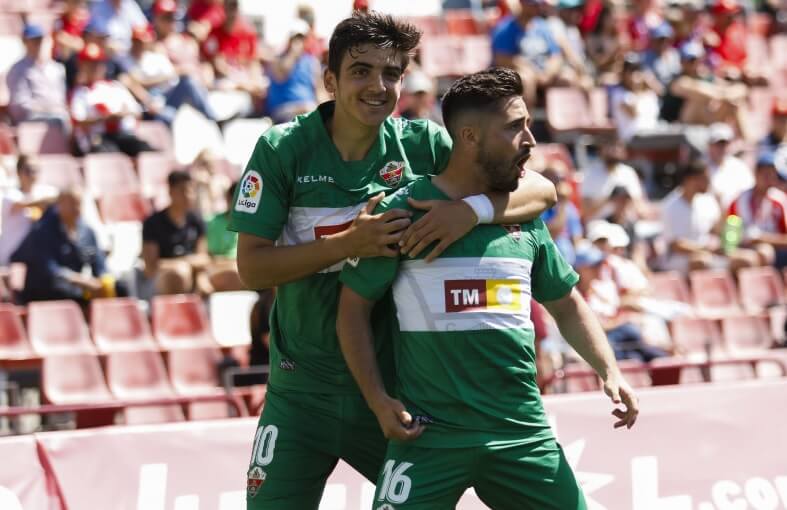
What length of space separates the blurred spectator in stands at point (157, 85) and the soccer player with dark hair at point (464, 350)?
836 centimetres

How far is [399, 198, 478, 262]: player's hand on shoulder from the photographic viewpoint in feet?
12.9

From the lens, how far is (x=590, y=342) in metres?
4.31

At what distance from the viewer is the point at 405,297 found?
159 inches

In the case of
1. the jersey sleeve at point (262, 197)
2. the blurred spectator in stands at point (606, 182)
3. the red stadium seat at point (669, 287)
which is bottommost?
the red stadium seat at point (669, 287)

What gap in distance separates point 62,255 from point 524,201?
5763 millimetres

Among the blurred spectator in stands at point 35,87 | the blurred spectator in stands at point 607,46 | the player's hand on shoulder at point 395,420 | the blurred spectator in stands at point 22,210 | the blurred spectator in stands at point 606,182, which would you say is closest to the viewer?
the player's hand on shoulder at point 395,420

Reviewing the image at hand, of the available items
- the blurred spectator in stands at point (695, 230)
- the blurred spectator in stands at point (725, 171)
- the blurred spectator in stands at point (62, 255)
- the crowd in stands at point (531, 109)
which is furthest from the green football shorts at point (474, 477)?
the blurred spectator in stands at point (725, 171)

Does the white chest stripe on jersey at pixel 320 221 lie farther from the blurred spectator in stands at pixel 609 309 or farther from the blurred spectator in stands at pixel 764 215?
the blurred spectator in stands at pixel 764 215

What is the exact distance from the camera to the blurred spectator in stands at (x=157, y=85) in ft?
39.8

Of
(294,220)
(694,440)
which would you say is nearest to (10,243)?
(694,440)

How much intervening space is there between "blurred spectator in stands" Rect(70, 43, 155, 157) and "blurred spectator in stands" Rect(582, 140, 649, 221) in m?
3.80

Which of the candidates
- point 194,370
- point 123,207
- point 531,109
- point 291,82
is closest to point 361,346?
point 194,370

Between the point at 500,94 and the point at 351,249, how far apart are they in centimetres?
63

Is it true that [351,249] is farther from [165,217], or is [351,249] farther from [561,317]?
[165,217]
